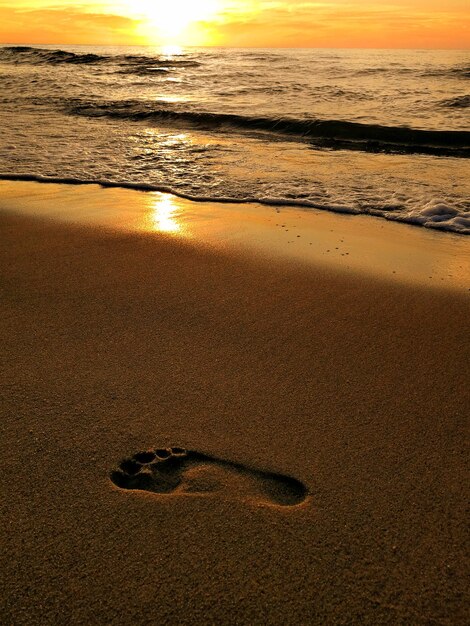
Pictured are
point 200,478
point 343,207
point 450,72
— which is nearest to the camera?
point 200,478

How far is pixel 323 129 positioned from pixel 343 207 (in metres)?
6.37

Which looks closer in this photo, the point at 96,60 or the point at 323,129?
the point at 323,129

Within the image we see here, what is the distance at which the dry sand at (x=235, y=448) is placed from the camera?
1503 mm

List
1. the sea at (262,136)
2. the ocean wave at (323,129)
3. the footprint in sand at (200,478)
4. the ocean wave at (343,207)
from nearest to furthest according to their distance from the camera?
the footprint in sand at (200,478) < the ocean wave at (343,207) < the sea at (262,136) < the ocean wave at (323,129)

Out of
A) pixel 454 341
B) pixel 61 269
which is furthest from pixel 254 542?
pixel 61 269

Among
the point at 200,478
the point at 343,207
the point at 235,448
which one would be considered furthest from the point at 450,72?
the point at 200,478

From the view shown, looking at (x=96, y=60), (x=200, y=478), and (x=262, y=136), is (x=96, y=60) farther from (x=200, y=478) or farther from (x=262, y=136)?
(x=200, y=478)

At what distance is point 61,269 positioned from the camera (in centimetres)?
366

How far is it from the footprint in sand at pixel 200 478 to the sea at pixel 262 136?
12.4 ft

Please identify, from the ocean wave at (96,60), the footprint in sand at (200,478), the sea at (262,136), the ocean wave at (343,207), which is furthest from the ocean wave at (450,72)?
the footprint in sand at (200,478)

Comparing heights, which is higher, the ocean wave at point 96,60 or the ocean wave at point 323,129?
the ocean wave at point 96,60

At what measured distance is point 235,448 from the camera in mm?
2025

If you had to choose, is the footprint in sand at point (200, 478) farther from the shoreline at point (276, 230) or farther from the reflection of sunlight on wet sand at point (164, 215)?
the reflection of sunlight on wet sand at point (164, 215)

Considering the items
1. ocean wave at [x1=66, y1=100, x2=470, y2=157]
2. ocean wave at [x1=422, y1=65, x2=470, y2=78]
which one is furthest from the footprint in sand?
ocean wave at [x1=422, y1=65, x2=470, y2=78]
